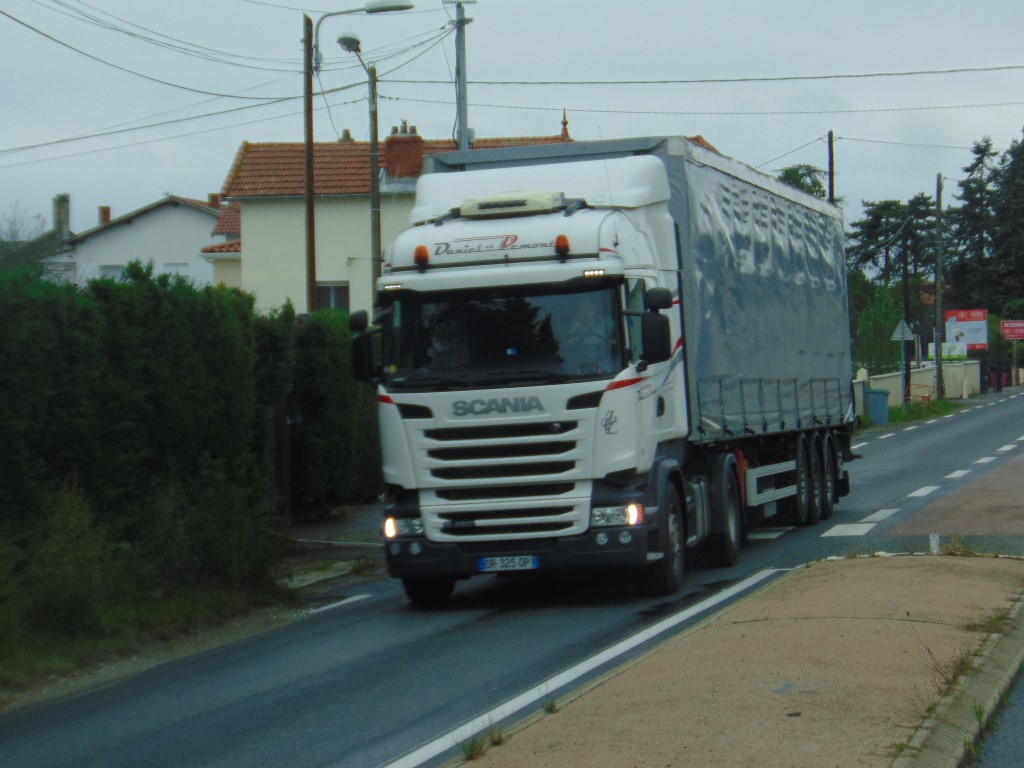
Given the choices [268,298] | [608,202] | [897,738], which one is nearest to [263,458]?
[608,202]

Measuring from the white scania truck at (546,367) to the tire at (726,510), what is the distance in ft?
1.48

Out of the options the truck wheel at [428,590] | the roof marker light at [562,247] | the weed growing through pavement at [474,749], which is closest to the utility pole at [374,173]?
the truck wheel at [428,590]

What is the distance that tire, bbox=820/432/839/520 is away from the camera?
1809cm

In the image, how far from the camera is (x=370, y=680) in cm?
864

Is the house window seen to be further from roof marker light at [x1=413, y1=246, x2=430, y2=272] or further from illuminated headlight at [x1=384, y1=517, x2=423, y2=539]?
illuminated headlight at [x1=384, y1=517, x2=423, y2=539]

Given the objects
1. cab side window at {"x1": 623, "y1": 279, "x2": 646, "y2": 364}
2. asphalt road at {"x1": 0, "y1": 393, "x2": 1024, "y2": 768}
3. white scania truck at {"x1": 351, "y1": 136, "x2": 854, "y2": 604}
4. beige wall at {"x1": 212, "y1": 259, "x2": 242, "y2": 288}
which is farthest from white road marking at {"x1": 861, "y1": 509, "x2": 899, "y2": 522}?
beige wall at {"x1": 212, "y1": 259, "x2": 242, "y2": 288}

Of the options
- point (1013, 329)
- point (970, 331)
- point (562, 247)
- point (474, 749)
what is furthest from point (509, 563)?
point (1013, 329)

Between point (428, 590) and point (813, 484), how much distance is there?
23.7 ft

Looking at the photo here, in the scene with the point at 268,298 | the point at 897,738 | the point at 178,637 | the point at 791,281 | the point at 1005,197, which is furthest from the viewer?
the point at 1005,197

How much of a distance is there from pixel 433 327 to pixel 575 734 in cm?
537

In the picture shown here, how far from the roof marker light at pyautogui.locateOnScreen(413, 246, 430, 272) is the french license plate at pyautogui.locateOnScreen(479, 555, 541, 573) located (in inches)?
91.0

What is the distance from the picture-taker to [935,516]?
1719 cm

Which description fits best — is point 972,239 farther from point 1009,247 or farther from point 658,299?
point 658,299

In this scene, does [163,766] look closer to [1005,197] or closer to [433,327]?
[433,327]
